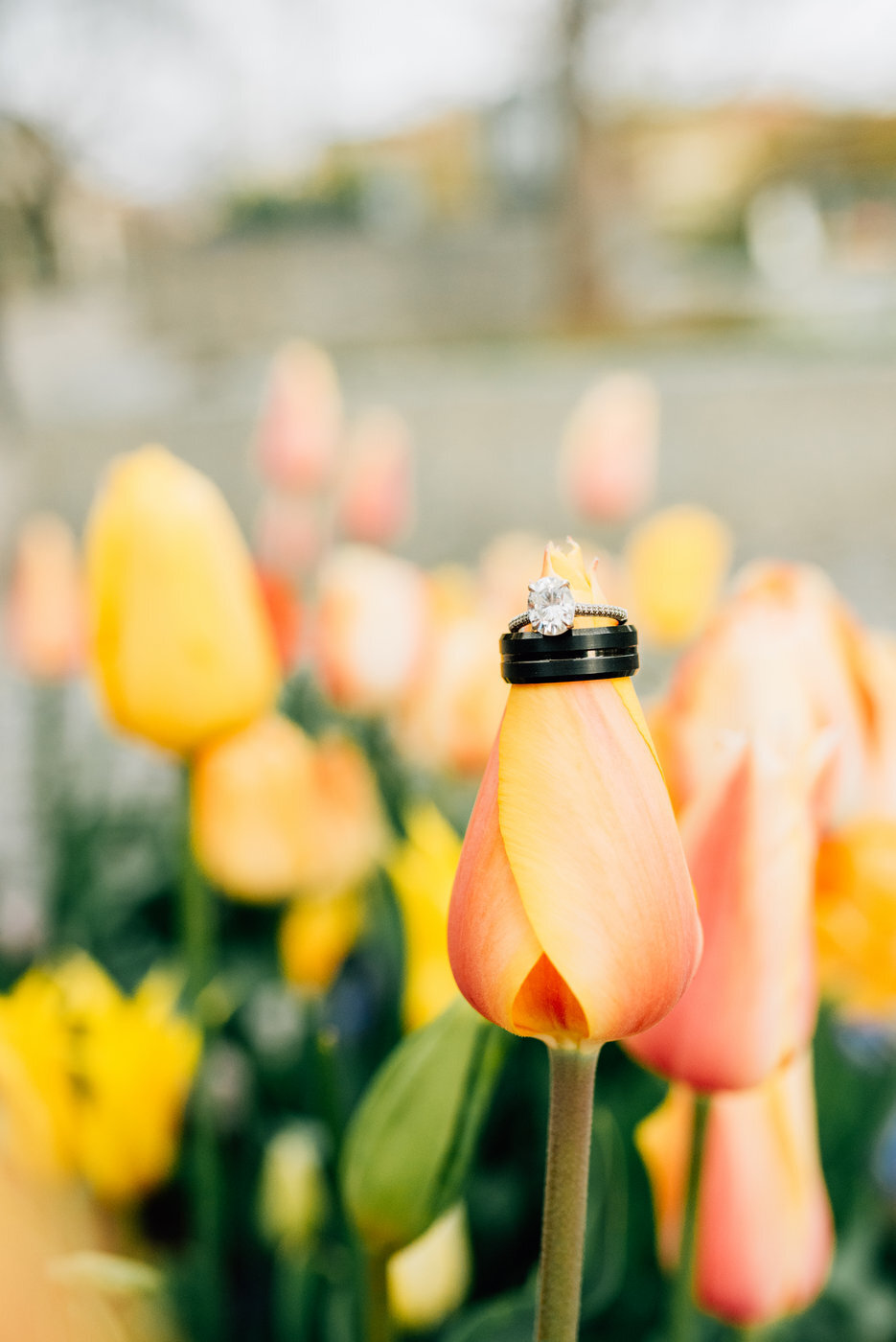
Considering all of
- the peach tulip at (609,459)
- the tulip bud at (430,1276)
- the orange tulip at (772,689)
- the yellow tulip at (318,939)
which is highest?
the peach tulip at (609,459)

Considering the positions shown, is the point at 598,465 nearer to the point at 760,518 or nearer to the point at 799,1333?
the point at 799,1333

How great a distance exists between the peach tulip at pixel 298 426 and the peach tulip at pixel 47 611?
199 mm

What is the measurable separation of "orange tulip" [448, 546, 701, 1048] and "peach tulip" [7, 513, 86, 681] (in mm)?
693

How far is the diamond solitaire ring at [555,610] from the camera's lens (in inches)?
7.7

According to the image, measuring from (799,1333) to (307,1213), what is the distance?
225 mm

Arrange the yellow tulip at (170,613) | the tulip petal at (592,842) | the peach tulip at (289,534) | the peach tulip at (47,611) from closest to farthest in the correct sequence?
1. the tulip petal at (592,842)
2. the yellow tulip at (170,613)
3. the peach tulip at (47,611)
4. the peach tulip at (289,534)

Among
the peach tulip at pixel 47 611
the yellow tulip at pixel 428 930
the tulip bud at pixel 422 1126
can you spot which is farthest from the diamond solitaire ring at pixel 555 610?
the peach tulip at pixel 47 611

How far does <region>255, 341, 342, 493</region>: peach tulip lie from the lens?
0.99m

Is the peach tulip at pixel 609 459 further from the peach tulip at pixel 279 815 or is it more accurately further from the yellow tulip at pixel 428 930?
the yellow tulip at pixel 428 930

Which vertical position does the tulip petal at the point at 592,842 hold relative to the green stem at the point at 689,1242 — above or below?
above

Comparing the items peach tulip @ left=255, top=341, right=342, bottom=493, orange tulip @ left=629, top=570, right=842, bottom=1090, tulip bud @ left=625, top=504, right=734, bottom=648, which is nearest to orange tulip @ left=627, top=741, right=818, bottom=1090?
orange tulip @ left=629, top=570, right=842, bottom=1090

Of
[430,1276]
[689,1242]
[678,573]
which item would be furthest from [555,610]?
[678,573]

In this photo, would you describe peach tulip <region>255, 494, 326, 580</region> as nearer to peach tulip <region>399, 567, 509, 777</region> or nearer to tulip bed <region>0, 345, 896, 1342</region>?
tulip bed <region>0, 345, 896, 1342</region>

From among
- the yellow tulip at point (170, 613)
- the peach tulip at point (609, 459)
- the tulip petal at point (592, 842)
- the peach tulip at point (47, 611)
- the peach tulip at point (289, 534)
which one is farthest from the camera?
the peach tulip at point (609, 459)
